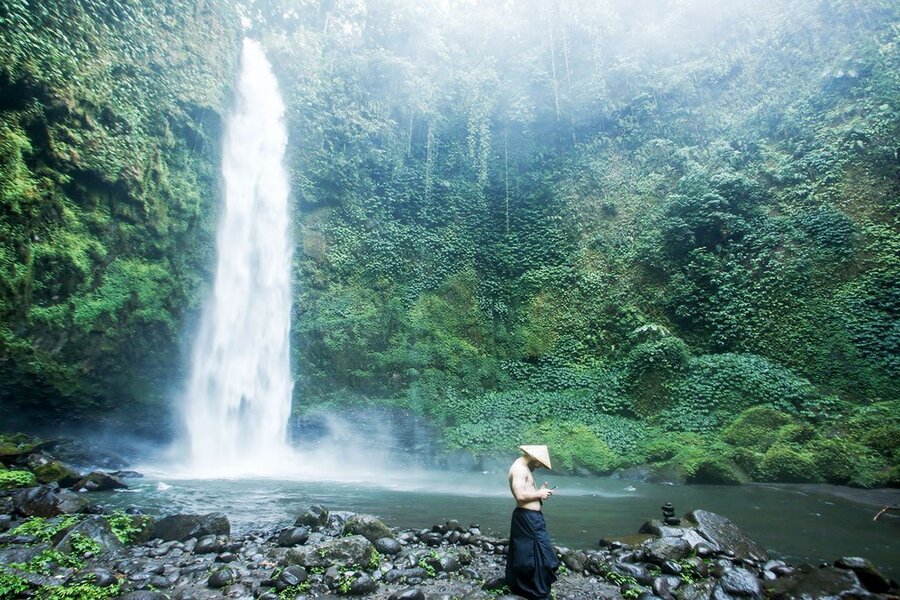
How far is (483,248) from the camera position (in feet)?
62.3

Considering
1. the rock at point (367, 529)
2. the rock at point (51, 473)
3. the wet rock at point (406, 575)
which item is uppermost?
the rock at point (51, 473)

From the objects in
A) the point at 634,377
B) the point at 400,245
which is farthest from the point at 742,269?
the point at 400,245

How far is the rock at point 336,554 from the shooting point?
4.64 meters

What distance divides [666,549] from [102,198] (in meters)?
13.8

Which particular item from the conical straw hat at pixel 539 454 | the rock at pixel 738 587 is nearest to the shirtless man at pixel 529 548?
the conical straw hat at pixel 539 454

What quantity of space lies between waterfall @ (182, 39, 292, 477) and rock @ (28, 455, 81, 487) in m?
3.71

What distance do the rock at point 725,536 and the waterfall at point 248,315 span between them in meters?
10.0

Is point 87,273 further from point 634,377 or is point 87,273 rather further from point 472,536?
point 634,377

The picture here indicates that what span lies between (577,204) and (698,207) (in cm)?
448

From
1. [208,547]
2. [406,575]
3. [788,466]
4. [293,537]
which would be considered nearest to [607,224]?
[788,466]

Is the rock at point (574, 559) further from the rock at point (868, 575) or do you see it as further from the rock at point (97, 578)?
the rock at point (97, 578)

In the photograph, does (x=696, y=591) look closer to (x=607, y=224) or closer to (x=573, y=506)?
(x=573, y=506)

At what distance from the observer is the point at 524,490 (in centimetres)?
392

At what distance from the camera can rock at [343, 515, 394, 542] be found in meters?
5.51
